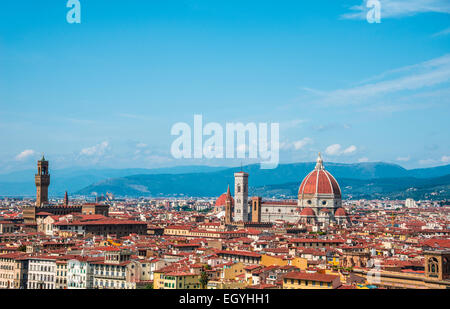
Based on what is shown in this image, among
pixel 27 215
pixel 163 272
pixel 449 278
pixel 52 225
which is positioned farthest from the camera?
pixel 27 215

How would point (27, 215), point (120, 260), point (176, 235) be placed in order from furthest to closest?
point (27, 215)
point (176, 235)
point (120, 260)

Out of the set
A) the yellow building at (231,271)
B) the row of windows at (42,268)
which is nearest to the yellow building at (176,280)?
the yellow building at (231,271)

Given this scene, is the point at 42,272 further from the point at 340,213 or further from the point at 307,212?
the point at 340,213

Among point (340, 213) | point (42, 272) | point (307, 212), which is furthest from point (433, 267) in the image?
point (340, 213)

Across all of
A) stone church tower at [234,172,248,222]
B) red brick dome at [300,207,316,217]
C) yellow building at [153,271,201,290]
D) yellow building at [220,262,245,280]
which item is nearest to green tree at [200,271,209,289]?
Result: yellow building at [153,271,201,290]
